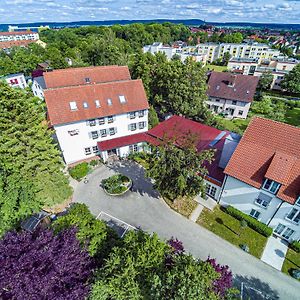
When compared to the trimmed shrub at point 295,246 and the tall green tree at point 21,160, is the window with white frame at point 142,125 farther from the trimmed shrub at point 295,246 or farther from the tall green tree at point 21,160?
the trimmed shrub at point 295,246

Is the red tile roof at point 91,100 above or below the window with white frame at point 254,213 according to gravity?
above

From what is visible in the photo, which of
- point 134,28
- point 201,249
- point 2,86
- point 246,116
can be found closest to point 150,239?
point 201,249

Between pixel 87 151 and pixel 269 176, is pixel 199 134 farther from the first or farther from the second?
pixel 87 151

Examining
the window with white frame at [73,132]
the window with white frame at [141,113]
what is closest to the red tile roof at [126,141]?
the window with white frame at [141,113]

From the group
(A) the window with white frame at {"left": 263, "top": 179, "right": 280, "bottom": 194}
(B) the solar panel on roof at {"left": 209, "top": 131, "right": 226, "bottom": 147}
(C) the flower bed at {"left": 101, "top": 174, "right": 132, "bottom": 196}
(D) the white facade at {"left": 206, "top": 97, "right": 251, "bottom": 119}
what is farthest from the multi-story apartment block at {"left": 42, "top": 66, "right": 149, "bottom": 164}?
(D) the white facade at {"left": 206, "top": 97, "right": 251, "bottom": 119}

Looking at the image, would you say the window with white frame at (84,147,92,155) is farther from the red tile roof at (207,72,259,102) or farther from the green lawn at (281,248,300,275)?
the red tile roof at (207,72,259,102)

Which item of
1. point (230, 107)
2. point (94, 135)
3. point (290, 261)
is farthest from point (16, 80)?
point (290, 261)
